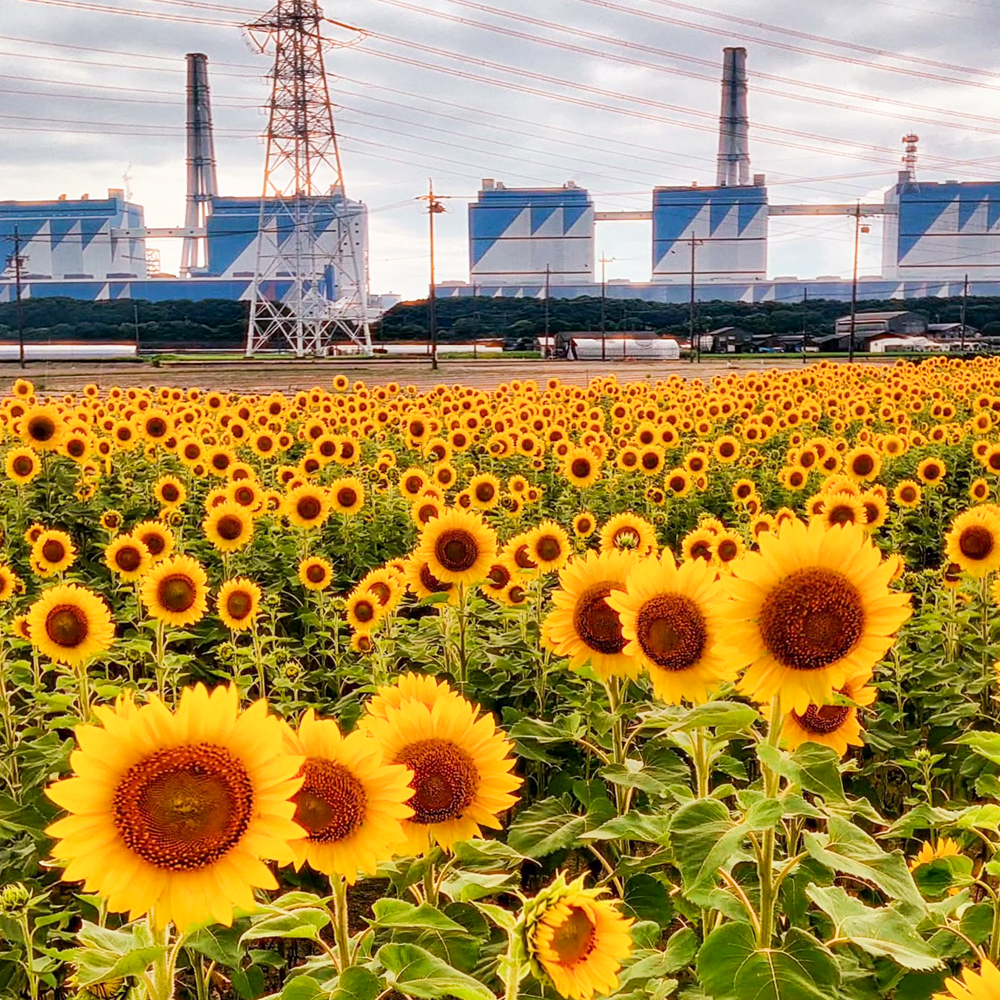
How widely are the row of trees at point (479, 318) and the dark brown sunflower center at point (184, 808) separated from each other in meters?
67.9

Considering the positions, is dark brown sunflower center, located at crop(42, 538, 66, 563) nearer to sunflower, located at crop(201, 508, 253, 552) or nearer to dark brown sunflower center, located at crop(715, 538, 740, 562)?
sunflower, located at crop(201, 508, 253, 552)

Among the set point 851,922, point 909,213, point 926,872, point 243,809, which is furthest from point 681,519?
point 909,213

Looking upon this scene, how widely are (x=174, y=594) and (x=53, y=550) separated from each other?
141 cm

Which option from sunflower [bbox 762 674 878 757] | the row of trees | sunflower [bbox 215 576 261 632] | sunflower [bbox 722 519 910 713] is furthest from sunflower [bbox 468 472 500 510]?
the row of trees

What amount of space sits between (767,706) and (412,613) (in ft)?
15.4

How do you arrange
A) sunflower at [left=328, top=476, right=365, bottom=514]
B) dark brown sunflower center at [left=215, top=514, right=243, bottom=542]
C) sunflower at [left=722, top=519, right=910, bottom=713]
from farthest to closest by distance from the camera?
sunflower at [left=328, top=476, right=365, bottom=514] → dark brown sunflower center at [left=215, top=514, right=243, bottom=542] → sunflower at [left=722, top=519, right=910, bottom=713]

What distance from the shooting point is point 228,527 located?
5258 mm

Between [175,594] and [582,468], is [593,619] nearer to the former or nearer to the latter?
[175,594]

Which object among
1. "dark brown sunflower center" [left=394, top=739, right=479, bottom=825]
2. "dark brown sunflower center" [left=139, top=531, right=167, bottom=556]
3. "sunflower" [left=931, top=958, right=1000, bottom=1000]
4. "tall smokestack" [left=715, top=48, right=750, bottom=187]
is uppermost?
"tall smokestack" [left=715, top=48, right=750, bottom=187]

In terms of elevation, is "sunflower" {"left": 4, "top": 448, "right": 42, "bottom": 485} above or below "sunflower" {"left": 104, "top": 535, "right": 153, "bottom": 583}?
above

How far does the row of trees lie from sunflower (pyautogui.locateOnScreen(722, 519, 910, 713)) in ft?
222

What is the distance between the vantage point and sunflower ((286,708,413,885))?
141 centimetres

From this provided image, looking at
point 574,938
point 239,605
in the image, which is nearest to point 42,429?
point 239,605

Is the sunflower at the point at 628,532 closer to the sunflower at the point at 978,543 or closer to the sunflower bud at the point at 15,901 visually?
the sunflower at the point at 978,543
